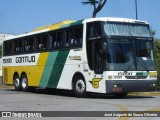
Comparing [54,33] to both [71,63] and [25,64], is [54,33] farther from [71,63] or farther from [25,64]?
[25,64]

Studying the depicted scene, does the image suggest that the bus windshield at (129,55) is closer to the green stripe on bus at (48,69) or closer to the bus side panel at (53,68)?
the bus side panel at (53,68)

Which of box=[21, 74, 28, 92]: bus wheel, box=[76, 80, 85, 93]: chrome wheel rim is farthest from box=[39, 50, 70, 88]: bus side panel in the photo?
box=[21, 74, 28, 92]: bus wheel

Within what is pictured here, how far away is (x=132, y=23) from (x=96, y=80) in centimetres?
305

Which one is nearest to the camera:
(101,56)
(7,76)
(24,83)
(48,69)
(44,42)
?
(101,56)

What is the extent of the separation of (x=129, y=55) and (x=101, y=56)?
3.97ft

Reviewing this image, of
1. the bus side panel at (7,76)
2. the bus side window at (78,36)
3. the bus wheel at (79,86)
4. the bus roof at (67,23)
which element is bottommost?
the bus wheel at (79,86)

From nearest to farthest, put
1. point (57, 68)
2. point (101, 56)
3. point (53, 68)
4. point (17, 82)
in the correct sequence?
point (101, 56)
point (57, 68)
point (53, 68)
point (17, 82)

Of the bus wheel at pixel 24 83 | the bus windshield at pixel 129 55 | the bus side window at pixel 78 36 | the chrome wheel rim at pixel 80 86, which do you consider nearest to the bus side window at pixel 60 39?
the bus side window at pixel 78 36

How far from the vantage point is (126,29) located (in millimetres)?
20188

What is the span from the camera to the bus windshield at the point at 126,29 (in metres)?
19.7

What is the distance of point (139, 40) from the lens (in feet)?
66.1

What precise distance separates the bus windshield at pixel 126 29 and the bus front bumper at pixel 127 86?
6.81 feet

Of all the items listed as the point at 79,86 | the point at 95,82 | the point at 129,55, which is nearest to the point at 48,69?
the point at 79,86

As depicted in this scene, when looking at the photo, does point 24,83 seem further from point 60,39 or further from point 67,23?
point 67,23
